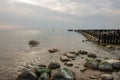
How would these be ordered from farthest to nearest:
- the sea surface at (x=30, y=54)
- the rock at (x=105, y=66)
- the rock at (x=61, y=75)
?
the sea surface at (x=30, y=54)
the rock at (x=105, y=66)
the rock at (x=61, y=75)

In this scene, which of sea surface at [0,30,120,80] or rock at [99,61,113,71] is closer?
rock at [99,61,113,71]

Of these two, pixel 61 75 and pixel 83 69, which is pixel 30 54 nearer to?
pixel 83 69

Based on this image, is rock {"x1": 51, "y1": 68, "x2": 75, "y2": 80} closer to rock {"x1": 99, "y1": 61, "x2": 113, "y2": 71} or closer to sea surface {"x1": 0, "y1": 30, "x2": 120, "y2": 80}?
sea surface {"x1": 0, "y1": 30, "x2": 120, "y2": 80}

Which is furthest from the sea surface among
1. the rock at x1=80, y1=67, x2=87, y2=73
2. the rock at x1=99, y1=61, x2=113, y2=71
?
the rock at x1=99, y1=61, x2=113, y2=71

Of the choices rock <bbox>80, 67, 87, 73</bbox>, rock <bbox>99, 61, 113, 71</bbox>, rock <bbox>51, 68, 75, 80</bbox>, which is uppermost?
rock <bbox>51, 68, 75, 80</bbox>

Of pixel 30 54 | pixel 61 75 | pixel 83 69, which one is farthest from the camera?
pixel 30 54

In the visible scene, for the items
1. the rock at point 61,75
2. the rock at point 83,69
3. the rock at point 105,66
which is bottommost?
the rock at point 83,69

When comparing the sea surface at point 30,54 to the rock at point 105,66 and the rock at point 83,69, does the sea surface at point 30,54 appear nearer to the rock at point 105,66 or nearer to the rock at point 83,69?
the rock at point 83,69

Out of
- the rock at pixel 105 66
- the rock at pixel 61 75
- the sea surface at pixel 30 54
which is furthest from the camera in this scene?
the sea surface at pixel 30 54

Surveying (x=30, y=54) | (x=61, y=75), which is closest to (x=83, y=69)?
(x=61, y=75)

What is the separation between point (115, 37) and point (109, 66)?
21411 mm

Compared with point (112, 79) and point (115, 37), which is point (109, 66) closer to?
point (112, 79)

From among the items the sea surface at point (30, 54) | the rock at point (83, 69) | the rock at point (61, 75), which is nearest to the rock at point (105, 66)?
the rock at point (83, 69)

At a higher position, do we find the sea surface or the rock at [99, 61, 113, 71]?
the rock at [99, 61, 113, 71]
